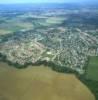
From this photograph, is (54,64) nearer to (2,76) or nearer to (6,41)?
(2,76)

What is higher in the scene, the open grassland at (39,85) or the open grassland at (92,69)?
the open grassland at (92,69)

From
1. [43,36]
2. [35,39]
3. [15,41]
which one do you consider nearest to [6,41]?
[15,41]

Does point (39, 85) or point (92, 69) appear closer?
point (39, 85)

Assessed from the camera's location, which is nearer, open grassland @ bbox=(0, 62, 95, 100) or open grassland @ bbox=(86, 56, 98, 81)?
open grassland @ bbox=(0, 62, 95, 100)

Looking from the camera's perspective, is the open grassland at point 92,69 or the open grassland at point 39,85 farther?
the open grassland at point 92,69

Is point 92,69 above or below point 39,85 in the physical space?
above
